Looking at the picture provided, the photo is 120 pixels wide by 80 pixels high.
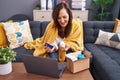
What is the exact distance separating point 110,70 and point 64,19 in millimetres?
693

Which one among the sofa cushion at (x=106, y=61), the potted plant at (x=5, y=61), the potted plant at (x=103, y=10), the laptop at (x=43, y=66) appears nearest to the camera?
the laptop at (x=43, y=66)

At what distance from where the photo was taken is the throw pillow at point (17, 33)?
2451 millimetres

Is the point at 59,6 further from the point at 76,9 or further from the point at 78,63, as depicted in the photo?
the point at 76,9

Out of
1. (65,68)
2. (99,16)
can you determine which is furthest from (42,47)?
(99,16)

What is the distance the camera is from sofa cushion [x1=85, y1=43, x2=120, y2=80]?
5.68ft

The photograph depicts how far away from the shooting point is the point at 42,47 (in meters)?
2.17

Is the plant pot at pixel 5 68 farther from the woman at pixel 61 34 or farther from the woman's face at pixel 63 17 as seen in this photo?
the woman's face at pixel 63 17

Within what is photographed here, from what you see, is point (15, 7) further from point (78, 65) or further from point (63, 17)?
point (78, 65)

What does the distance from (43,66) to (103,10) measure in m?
2.88

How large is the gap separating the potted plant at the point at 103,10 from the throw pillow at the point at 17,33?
176 cm

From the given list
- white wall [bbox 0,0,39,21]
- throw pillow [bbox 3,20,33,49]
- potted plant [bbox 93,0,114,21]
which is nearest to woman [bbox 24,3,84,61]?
throw pillow [bbox 3,20,33,49]

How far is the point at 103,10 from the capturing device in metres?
4.01

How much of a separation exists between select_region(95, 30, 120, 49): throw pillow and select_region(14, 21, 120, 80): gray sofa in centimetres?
6

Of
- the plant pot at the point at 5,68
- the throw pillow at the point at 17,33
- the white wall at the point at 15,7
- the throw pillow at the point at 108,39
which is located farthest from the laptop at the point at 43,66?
the white wall at the point at 15,7
